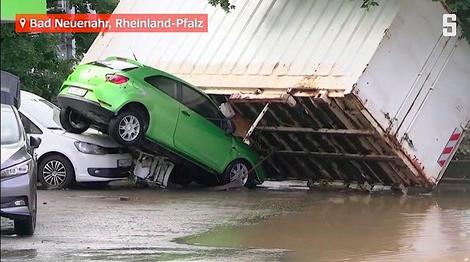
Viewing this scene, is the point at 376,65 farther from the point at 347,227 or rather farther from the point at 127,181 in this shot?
the point at 127,181

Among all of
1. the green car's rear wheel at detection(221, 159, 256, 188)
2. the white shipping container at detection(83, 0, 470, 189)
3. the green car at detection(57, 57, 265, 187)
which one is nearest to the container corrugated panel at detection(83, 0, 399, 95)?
the white shipping container at detection(83, 0, 470, 189)

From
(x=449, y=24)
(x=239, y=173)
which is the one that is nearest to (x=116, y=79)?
(x=239, y=173)

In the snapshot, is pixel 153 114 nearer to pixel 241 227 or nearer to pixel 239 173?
pixel 239 173

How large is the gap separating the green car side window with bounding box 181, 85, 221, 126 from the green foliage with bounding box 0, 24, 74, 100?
2.62 metres

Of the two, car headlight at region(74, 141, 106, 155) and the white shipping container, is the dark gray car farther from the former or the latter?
the white shipping container

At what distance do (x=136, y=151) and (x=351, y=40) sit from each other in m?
4.00

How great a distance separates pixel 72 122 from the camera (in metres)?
14.5

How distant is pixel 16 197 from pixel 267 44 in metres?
7.22

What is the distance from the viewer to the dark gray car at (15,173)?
784cm

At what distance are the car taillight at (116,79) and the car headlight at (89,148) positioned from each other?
4.07ft

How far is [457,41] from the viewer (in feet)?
46.5

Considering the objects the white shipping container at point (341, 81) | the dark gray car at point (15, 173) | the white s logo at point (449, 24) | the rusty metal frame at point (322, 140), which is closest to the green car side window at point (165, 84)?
the white shipping container at point (341, 81)

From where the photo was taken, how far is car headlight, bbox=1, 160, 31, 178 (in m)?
7.87

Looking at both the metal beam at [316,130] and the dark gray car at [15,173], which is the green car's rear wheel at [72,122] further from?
the dark gray car at [15,173]
